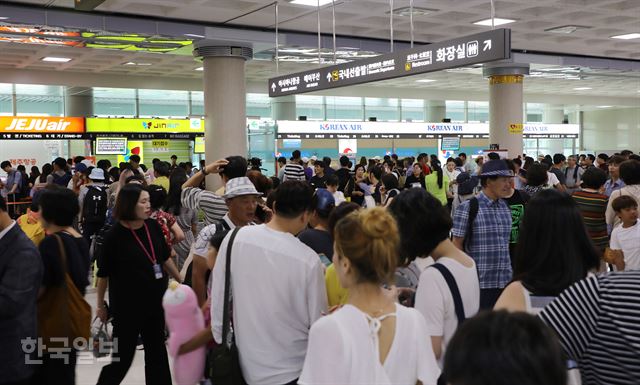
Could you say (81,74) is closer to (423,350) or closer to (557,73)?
(557,73)

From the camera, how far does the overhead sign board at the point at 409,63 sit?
7.11 m

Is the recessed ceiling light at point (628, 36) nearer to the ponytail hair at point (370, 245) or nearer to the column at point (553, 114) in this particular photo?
the ponytail hair at point (370, 245)

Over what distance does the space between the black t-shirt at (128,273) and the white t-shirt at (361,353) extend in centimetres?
247

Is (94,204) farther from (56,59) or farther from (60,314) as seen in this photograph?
(56,59)

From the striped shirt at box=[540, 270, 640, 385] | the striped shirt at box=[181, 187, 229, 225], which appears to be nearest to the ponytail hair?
the striped shirt at box=[540, 270, 640, 385]

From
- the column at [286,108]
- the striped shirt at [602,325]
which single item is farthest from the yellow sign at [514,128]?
the striped shirt at [602,325]

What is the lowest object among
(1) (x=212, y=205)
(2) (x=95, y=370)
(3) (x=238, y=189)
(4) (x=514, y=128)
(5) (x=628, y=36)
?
(2) (x=95, y=370)

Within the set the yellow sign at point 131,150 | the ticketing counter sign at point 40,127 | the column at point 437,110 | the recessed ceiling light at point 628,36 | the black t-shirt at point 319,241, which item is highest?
the recessed ceiling light at point 628,36

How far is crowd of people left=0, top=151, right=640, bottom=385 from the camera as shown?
66.6 inches

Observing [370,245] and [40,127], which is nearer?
[370,245]

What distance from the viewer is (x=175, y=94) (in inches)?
886

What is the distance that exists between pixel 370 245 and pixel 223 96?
36.7ft

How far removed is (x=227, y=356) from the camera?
9.21 ft

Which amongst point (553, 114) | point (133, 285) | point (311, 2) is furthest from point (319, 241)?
point (553, 114)
